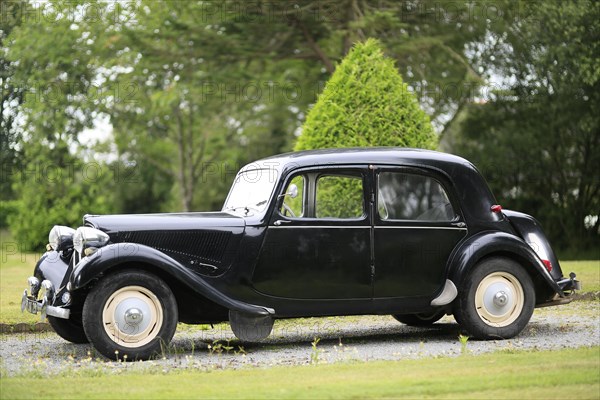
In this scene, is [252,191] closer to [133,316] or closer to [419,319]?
[133,316]

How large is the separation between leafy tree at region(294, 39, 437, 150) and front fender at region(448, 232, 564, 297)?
15.2 ft

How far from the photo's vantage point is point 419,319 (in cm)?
962

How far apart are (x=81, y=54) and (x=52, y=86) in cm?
179

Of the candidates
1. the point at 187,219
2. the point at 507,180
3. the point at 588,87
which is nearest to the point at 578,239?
the point at 507,180

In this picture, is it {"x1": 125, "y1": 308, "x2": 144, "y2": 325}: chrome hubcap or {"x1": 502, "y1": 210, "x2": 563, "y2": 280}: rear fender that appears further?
{"x1": 502, "y1": 210, "x2": 563, "y2": 280}: rear fender

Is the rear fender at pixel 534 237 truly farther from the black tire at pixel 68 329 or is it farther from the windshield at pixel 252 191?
the black tire at pixel 68 329

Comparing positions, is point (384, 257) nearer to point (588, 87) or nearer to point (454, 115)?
point (588, 87)

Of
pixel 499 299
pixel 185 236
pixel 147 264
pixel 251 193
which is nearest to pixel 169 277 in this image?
pixel 147 264

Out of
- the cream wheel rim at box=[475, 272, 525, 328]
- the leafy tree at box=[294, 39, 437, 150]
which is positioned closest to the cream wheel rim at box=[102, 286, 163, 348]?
the cream wheel rim at box=[475, 272, 525, 328]

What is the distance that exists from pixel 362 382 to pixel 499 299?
2863 mm

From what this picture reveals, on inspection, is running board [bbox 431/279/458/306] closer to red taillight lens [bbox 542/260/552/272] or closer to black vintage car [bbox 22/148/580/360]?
black vintage car [bbox 22/148/580/360]

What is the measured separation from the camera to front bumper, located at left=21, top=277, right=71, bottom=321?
7426 mm

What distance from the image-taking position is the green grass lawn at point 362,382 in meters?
5.53

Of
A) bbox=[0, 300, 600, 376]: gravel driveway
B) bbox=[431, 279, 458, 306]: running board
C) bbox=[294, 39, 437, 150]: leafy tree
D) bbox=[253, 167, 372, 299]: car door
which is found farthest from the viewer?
bbox=[294, 39, 437, 150]: leafy tree
